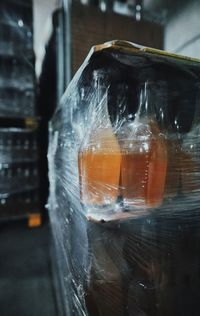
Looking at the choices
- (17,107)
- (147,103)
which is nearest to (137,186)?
(147,103)

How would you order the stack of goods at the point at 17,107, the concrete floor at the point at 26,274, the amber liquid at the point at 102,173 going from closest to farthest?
the amber liquid at the point at 102,173, the concrete floor at the point at 26,274, the stack of goods at the point at 17,107

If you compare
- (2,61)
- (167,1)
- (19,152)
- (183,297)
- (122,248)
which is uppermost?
(167,1)

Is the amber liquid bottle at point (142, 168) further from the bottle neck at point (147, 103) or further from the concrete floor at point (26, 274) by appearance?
the concrete floor at point (26, 274)

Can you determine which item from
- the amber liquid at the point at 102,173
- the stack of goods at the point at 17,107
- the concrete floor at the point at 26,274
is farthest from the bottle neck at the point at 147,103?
the stack of goods at the point at 17,107

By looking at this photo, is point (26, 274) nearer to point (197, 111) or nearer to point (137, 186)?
point (137, 186)

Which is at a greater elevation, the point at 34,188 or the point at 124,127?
the point at 124,127

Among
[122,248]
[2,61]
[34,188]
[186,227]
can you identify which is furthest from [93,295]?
[2,61]

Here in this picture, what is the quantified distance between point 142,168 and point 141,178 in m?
0.02

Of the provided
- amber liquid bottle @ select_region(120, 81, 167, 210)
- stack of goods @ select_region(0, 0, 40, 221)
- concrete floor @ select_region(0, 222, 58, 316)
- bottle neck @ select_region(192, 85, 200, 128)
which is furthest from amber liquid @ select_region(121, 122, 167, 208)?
stack of goods @ select_region(0, 0, 40, 221)

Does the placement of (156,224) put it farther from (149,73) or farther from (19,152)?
(19,152)

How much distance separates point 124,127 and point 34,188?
1626 mm

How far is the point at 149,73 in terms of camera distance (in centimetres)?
54

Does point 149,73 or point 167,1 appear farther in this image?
point 167,1

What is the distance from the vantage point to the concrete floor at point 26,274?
1.07 m
